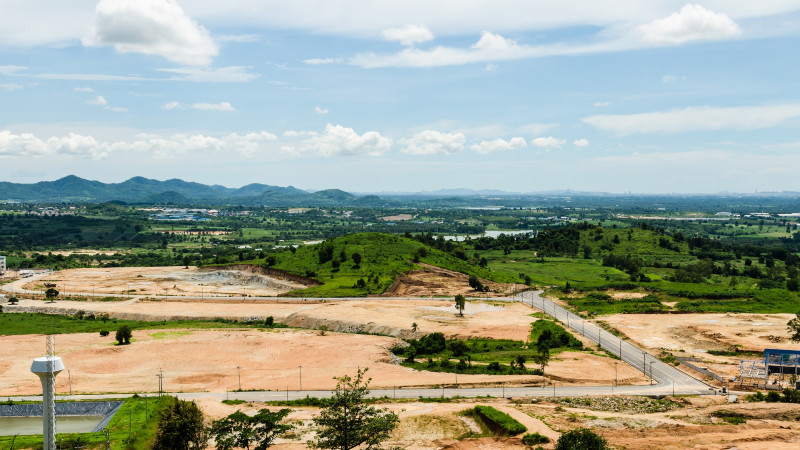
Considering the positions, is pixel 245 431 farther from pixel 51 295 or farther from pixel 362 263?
pixel 362 263

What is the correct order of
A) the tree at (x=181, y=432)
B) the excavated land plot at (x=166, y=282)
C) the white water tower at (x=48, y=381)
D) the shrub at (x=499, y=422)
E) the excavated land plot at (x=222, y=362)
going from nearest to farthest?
the white water tower at (x=48, y=381)
the tree at (x=181, y=432)
the shrub at (x=499, y=422)
the excavated land plot at (x=222, y=362)
the excavated land plot at (x=166, y=282)

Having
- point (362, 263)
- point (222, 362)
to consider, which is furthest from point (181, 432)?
point (362, 263)

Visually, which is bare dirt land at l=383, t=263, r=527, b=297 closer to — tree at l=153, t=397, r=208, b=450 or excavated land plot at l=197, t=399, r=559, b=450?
excavated land plot at l=197, t=399, r=559, b=450

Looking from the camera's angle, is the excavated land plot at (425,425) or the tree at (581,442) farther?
the excavated land plot at (425,425)

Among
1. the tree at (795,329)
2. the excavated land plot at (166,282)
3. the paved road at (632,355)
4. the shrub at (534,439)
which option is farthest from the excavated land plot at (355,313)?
the shrub at (534,439)

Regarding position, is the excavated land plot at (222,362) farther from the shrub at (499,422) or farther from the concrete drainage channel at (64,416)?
the shrub at (499,422)

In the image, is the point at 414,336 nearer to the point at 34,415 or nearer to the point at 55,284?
the point at 34,415

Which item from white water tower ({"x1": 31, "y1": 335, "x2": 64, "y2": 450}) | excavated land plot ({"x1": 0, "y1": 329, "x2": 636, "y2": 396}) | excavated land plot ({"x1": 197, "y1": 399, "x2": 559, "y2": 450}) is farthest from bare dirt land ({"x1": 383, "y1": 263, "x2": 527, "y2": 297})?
white water tower ({"x1": 31, "y1": 335, "x2": 64, "y2": 450})
